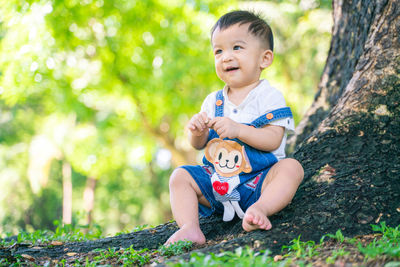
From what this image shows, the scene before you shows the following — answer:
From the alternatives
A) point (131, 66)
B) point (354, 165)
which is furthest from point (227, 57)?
Result: point (131, 66)

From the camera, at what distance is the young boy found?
2.45 meters

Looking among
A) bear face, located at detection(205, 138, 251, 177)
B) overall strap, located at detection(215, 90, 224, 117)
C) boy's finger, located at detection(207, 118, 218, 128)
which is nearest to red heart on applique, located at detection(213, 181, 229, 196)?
bear face, located at detection(205, 138, 251, 177)

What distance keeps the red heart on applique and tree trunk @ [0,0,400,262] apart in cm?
24

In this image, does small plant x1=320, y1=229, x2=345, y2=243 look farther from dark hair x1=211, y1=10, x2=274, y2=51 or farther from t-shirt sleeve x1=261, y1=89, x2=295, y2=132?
dark hair x1=211, y1=10, x2=274, y2=51

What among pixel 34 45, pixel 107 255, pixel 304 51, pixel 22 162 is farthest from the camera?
pixel 22 162

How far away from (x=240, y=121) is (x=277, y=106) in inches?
10.1

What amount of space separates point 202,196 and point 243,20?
1200 millimetres

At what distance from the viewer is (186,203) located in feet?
8.47

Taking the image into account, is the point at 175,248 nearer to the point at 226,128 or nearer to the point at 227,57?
the point at 226,128

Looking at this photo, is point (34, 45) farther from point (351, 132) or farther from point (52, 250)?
point (351, 132)

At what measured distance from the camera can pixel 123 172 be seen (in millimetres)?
23531

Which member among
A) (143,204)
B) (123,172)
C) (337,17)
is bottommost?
(143,204)

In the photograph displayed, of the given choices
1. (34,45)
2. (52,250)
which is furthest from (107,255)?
(34,45)

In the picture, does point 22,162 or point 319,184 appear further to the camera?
point 22,162
